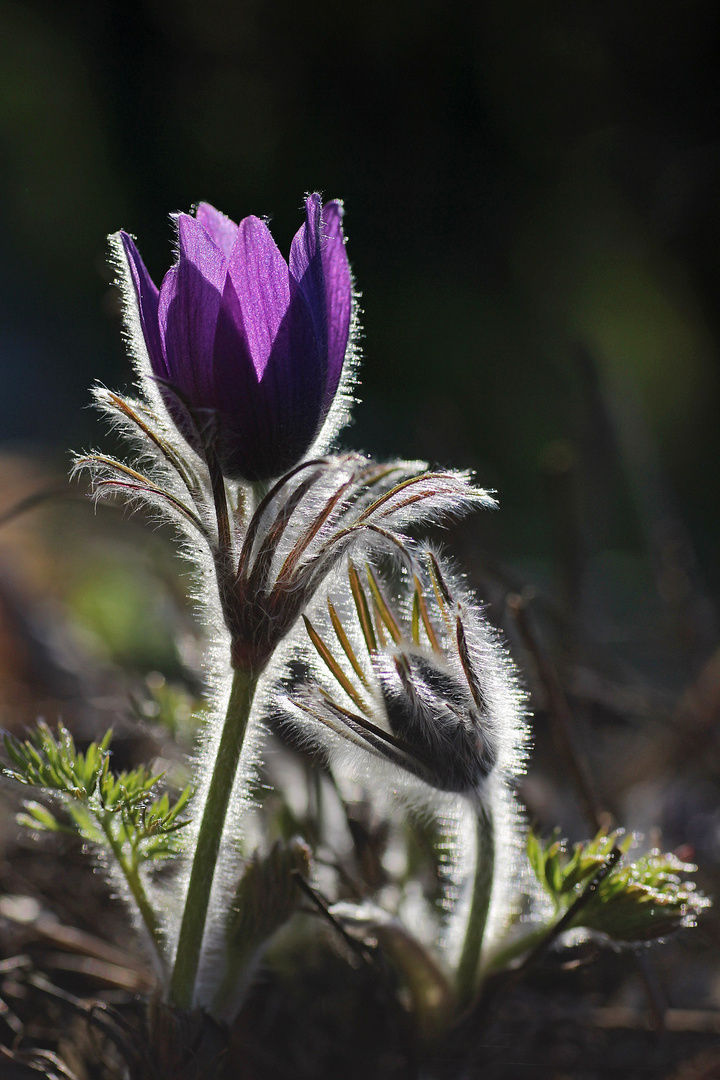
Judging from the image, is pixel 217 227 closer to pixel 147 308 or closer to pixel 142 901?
pixel 147 308

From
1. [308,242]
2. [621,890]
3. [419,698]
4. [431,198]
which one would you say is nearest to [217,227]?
[308,242]

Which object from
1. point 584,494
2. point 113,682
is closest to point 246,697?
point 113,682

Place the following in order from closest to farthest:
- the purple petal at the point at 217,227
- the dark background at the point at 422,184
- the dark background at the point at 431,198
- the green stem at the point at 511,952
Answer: the purple petal at the point at 217,227 < the green stem at the point at 511,952 < the dark background at the point at 431,198 < the dark background at the point at 422,184

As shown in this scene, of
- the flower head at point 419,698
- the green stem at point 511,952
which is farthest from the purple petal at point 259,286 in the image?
the green stem at point 511,952

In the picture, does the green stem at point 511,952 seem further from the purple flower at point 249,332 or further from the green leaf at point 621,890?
the purple flower at point 249,332

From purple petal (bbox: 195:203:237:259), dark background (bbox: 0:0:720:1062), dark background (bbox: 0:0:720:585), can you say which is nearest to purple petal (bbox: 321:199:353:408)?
purple petal (bbox: 195:203:237:259)

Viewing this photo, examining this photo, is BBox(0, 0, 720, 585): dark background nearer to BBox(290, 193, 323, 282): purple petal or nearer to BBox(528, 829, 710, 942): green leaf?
BBox(528, 829, 710, 942): green leaf

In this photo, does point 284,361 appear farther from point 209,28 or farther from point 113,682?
point 209,28
